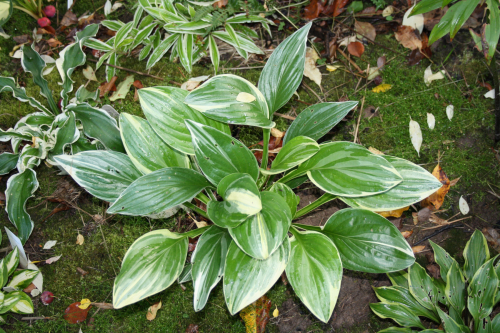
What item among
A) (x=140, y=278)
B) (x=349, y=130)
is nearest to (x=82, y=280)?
(x=140, y=278)

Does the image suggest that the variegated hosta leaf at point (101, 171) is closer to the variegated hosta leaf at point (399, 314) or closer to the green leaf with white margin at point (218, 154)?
the green leaf with white margin at point (218, 154)

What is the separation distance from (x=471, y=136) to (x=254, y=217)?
1485mm

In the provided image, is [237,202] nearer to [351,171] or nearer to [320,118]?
[351,171]

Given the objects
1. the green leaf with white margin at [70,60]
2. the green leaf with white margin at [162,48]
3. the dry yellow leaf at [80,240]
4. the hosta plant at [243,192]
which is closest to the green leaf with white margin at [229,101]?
the hosta plant at [243,192]

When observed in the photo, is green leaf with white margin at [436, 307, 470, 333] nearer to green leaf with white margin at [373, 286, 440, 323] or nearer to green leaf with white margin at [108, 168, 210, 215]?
green leaf with white margin at [373, 286, 440, 323]

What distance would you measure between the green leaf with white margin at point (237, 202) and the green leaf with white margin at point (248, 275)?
0.17 metres

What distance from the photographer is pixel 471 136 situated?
6.73ft

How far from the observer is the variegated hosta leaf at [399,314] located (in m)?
1.62

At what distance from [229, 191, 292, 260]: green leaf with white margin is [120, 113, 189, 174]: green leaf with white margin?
47 centimetres

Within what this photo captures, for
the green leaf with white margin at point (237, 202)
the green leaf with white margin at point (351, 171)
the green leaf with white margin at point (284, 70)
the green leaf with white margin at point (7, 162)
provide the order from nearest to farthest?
the green leaf with white margin at point (237, 202)
the green leaf with white margin at point (351, 171)
the green leaf with white margin at point (284, 70)
the green leaf with white margin at point (7, 162)

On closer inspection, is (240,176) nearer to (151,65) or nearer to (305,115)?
(305,115)

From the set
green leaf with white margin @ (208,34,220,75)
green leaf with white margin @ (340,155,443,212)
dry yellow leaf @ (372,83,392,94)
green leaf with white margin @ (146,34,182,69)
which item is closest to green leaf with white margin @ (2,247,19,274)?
green leaf with white margin @ (146,34,182,69)

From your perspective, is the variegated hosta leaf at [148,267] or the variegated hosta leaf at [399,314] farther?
the variegated hosta leaf at [399,314]

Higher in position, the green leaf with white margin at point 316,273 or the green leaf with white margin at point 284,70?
the green leaf with white margin at point 284,70
